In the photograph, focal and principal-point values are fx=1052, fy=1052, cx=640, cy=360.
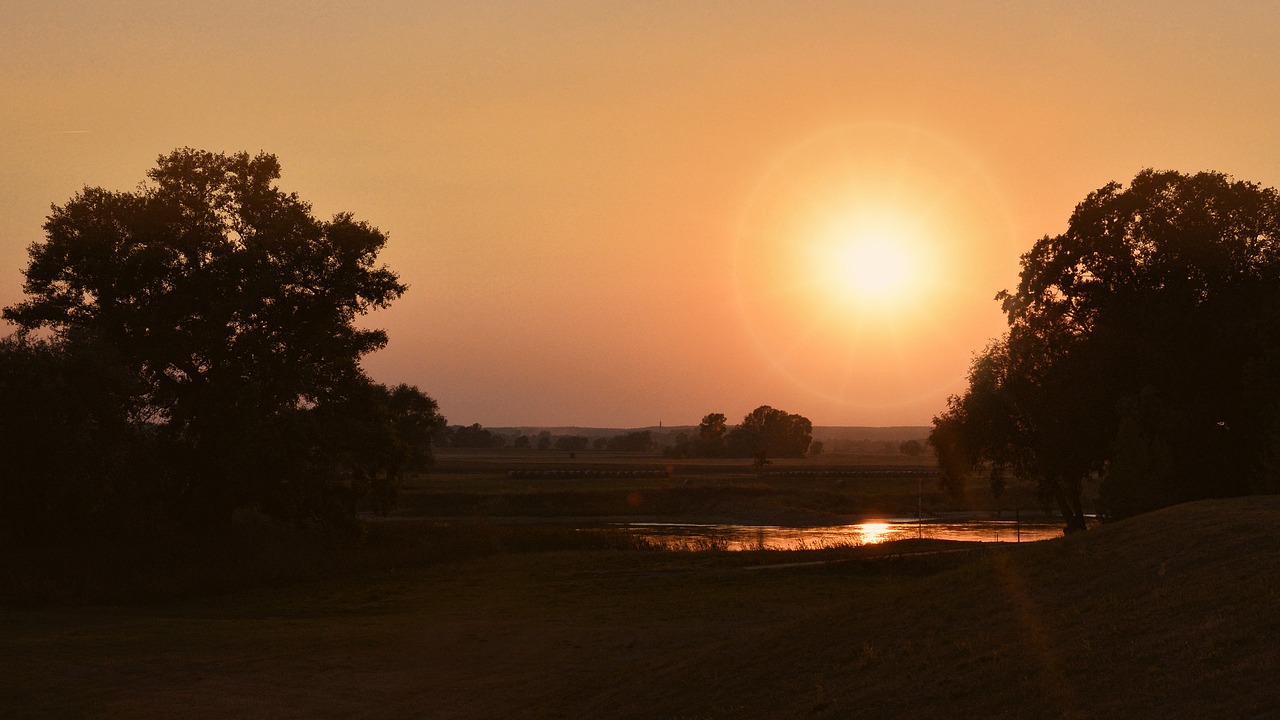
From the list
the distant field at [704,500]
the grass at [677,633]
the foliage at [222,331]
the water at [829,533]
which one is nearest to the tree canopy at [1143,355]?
the grass at [677,633]

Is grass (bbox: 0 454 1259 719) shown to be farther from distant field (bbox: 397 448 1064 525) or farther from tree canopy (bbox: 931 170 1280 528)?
distant field (bbox: 397 448 1064 525)

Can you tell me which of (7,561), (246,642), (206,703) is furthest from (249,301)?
(206,703)

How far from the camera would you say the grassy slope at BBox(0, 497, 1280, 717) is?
12.2 m

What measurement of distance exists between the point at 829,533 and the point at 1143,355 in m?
35.5

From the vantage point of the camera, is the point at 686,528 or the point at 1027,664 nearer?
the point at 1027,664

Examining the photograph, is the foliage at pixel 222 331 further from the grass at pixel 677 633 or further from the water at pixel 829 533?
the water at pixel 829 533

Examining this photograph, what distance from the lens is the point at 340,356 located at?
4416 cm

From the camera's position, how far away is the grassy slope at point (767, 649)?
12.2 m

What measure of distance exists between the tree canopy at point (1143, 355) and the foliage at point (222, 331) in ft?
91.1

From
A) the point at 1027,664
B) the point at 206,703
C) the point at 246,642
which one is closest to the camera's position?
the point at 1027,664

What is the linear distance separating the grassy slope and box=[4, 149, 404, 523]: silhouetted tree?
1071 cm

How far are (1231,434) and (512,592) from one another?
→ 27.0 meters

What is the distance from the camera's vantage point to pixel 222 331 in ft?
137

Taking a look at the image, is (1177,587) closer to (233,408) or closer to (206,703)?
(206,703)
